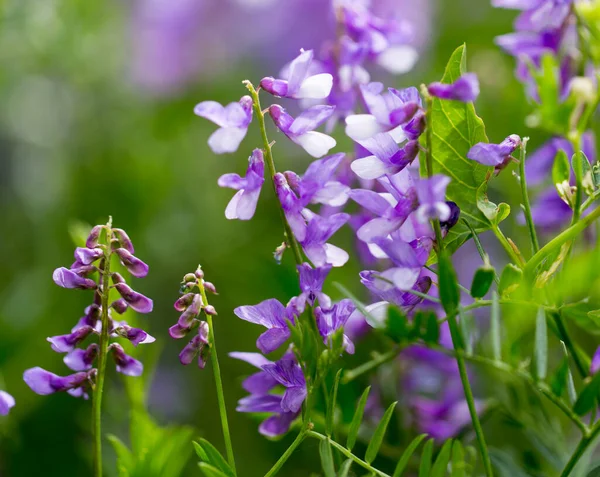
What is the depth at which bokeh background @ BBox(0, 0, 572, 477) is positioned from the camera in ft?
3.30

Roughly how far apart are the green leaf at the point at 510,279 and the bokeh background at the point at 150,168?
0.24m

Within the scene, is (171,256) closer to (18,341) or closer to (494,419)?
(18,341)

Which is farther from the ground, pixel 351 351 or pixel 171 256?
pixel 171 256

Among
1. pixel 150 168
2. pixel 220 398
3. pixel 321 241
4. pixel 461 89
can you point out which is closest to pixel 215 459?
pixel 220 398

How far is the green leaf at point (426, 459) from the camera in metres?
0.42

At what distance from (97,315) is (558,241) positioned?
27 centimetres

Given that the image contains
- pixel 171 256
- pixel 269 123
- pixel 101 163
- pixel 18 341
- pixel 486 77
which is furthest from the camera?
pixel 269 123

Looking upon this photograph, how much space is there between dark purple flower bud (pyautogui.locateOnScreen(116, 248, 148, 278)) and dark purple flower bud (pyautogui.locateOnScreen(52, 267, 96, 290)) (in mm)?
23

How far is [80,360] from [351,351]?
0.17m

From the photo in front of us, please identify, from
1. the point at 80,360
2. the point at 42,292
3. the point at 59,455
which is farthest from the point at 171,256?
the point at 80,360

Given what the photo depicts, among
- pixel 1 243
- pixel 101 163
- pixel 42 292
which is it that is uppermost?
pixel 101 163

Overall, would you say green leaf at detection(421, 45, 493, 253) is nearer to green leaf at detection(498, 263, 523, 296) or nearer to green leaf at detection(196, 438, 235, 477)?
green leaf at detection(498, 263, 523, 296)

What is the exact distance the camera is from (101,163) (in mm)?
1534

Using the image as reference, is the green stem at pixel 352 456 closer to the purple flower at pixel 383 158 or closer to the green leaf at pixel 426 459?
the green leaf at pixel 426 459
